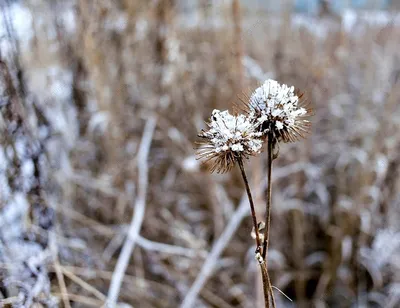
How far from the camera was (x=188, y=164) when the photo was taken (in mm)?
1520

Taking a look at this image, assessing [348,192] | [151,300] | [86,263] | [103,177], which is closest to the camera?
[86,263]

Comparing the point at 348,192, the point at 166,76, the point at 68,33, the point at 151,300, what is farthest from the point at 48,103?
the point at 348,192

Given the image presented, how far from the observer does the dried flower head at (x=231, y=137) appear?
42 cm

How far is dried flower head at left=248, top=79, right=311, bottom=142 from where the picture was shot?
0.43 meters

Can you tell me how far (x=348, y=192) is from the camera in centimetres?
174

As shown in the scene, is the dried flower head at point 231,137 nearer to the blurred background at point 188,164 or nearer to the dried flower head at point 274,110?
the dried flower head at point 274,110

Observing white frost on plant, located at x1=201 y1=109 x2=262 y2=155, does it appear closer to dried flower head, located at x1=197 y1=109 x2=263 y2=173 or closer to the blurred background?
dried flower head, located at x1=197 y1=109 x2=263 y2=173

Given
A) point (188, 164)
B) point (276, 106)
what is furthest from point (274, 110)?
point (188, 164)

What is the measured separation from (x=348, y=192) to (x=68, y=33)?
1.35 meters

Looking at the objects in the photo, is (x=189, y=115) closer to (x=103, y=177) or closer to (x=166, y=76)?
(x=166, y=76)

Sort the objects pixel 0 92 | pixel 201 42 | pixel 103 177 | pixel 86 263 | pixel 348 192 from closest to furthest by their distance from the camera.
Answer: pixel 0 92 < pixel 86 263 < pixel 103 177 < pixel 348 192 < pixel 201 42

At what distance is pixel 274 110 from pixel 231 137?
56 millimetres

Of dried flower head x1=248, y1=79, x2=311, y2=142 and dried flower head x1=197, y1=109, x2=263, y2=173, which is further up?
dried flower head x1=248, y1=79, x2=311, y2=142

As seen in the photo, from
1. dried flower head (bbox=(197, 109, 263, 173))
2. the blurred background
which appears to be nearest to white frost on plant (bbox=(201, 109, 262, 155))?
dried flower head (bbox=(197, 109, 263, 173))
